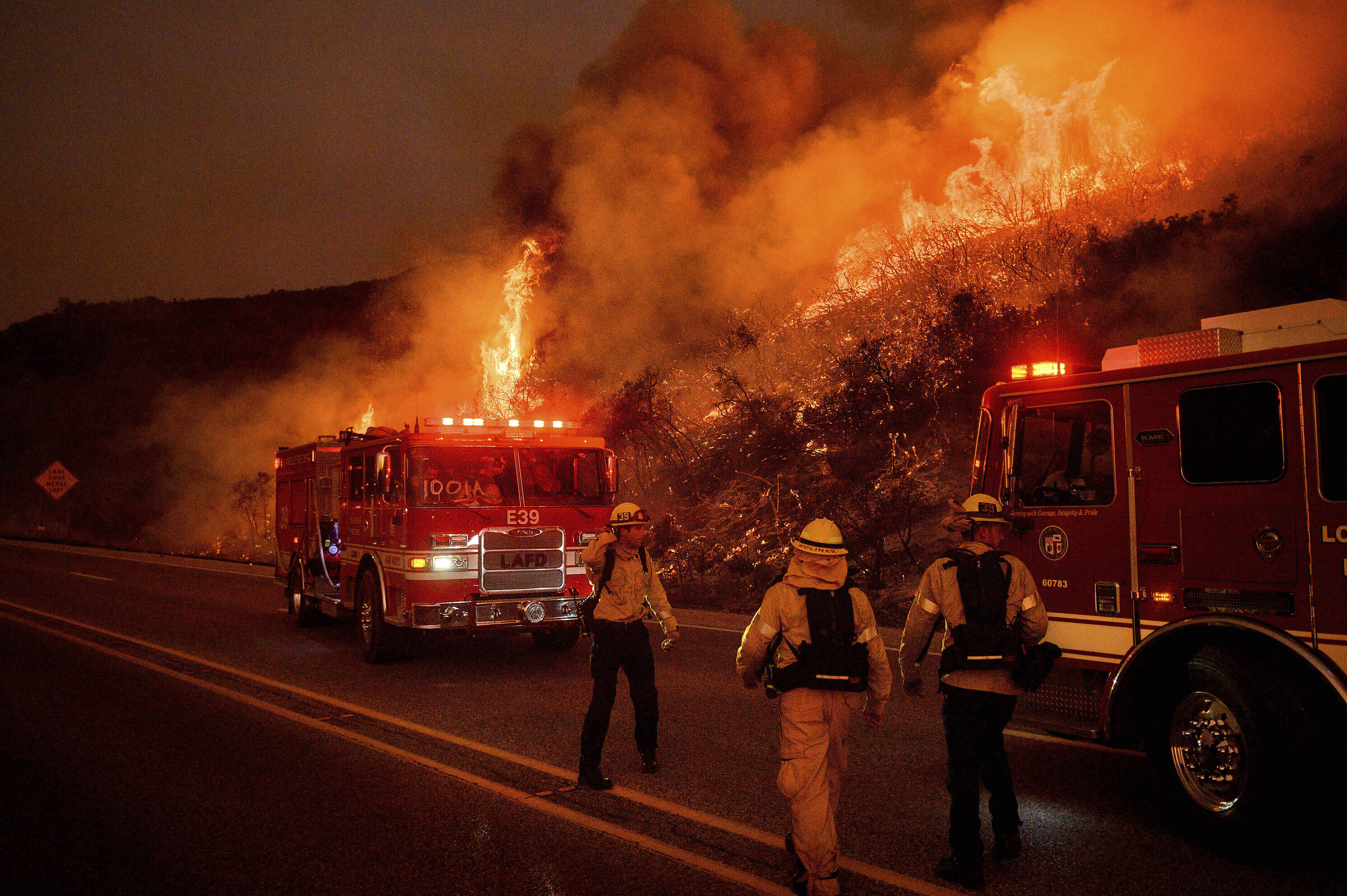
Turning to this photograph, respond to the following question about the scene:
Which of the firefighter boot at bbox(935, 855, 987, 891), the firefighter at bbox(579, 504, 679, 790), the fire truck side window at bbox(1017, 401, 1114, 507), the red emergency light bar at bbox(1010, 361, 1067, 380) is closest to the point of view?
the firefighter boot at bbox(935, 855, 987, 891)

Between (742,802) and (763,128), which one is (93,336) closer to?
(763,128)

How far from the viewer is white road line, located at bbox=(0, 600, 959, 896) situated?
413 cm

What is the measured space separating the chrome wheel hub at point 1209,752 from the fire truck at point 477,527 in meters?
5.87

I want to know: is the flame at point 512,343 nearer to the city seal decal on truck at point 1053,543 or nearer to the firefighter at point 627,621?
the firefighter at point 627,621

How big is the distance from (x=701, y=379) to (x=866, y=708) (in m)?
21.4

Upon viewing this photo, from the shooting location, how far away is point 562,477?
9906 millimetres

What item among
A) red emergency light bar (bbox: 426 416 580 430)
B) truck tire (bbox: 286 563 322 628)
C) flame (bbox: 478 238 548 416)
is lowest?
truck tire (bbox: 286 563 322 628)

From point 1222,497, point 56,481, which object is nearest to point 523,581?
point 1222,497

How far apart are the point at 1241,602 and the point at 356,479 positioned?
29.1 feet

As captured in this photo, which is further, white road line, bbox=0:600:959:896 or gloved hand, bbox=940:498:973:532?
gloved hand, bbox=940:498:973:532

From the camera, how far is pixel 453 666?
9.69 metres

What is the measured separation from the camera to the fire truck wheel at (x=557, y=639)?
34.1 ft

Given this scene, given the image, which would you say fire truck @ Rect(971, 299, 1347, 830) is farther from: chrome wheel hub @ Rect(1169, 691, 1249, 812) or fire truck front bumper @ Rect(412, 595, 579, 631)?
fire truck front bumper @ Rect(412, 595, 579, 631)

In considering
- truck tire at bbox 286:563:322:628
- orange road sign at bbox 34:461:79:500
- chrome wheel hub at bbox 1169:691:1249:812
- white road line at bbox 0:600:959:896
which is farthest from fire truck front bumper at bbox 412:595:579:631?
orange road sign at bbox 34:461:79:500
